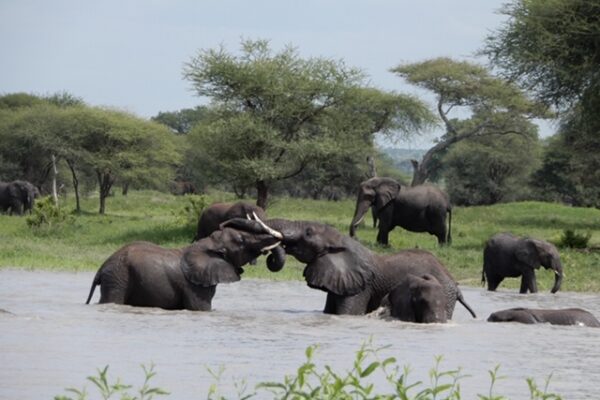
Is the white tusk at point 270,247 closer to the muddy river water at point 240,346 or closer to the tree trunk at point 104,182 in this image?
the muddy river water at point 240,346

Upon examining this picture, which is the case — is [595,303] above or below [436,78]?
below

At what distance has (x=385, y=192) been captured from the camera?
96.2ft

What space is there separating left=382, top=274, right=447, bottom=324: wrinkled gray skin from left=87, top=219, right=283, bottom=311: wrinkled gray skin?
142 centimetres

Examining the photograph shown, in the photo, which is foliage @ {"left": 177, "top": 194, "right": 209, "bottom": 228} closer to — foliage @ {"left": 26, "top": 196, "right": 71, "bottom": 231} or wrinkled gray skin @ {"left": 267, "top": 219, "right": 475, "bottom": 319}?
foliage @ {"left": 26, "top": 196, "right": 71, "bottom": 231}

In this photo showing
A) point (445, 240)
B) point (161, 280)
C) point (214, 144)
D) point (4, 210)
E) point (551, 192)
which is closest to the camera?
point (161, 280)

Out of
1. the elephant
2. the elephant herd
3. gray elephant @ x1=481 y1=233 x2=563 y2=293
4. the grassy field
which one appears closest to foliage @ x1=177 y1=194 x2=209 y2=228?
the grassy field

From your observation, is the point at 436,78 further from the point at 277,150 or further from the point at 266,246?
the point at 266,246

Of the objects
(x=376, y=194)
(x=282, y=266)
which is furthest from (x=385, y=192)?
(x=282, y=266)

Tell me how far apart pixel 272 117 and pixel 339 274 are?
813 inches

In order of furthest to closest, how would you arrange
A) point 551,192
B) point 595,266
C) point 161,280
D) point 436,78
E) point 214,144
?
point 551,192 → point 436,78 → point 214,144 → point 595,266 → point 161,280

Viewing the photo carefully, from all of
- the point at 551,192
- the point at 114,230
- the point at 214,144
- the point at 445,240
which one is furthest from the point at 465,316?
the point at 551,192

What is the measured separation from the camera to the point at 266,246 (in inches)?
579

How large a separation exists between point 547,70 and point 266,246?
695 inches

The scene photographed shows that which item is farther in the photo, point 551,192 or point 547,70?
point 551,192
